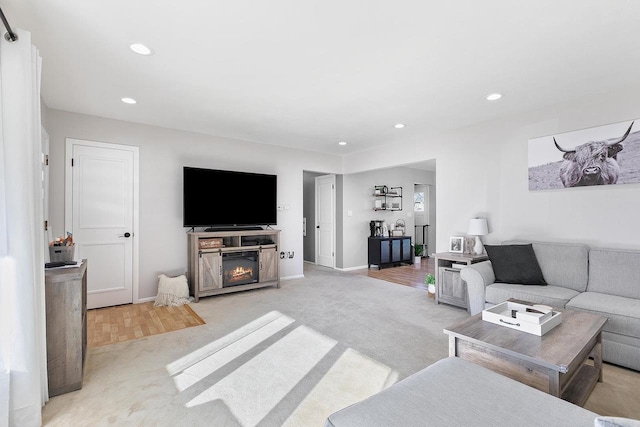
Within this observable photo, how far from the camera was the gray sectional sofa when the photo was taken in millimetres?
2346

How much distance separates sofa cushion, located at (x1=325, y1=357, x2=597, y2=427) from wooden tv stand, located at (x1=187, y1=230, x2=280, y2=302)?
346 centimetres

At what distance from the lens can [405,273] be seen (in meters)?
6.06

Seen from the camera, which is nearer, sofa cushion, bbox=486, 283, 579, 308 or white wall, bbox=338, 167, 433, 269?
sofa cushion, bbox=486, 283, 579, 308

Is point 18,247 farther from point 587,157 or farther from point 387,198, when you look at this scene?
point 387,198


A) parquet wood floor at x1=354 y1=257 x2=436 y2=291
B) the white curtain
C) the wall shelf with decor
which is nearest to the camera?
the white curtain

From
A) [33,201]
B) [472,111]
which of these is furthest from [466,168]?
[33,201]

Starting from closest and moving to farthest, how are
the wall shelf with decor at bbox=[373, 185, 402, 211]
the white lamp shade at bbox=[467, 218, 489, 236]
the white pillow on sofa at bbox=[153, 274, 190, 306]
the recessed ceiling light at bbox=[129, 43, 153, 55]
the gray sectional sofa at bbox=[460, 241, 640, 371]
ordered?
the recessed ceiling light at bbox=[129, 43, 153, 55] < the gray sectional sofa at bbox=[460, 241, 640, 371] < the white lamp shade at bbox=[467, 218, 489, 236] < the white pillow on sofa at bbox=[153, 274, 190, 306] < the wall shelf with decor at bbox=[373, 185, 402, 211]

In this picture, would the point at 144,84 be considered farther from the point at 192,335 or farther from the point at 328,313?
the point at 328,313

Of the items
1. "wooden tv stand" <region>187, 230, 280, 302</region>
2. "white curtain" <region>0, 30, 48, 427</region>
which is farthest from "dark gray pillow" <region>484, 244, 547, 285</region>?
"white curtain" <region>0, 30, 48, 427</region>

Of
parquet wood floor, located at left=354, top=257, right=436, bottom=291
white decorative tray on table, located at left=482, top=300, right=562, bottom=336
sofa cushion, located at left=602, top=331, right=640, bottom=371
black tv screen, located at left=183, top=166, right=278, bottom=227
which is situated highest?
black tv screen, located at left=183, top=166, right=278, bottom=227

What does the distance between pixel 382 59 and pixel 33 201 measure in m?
2.55

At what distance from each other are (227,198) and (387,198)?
4024 millimetres

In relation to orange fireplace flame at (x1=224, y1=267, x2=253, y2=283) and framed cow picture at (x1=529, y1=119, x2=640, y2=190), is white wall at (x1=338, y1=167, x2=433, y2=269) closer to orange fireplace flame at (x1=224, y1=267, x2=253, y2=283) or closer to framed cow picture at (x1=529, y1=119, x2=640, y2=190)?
orange fireplace flame at (x1=224, y1=267, x2=253, y2=283)

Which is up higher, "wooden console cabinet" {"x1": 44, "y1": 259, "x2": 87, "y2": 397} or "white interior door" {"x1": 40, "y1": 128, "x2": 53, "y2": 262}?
"white interior door" {"x1": 40, "y1": 128, "x2": 53, "y2": 262}
